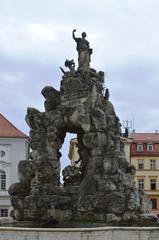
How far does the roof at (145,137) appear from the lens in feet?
254

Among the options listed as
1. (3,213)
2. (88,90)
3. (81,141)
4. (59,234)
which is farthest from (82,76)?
(3,213)

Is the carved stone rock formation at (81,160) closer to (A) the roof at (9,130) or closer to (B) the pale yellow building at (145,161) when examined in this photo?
(A) the roof at (9,130)

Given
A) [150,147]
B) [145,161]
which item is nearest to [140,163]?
[145,161]

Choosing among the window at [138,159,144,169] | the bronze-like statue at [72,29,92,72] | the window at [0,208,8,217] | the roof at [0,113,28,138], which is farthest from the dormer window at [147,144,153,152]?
the bronze-like statue at [72,29,92,72]

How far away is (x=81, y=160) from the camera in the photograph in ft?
65.7

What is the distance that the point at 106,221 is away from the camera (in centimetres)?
1752

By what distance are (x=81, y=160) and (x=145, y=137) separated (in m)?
60.1

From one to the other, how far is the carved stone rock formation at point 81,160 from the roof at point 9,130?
46991 millimetres

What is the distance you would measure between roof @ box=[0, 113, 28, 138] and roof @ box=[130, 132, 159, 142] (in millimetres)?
16566

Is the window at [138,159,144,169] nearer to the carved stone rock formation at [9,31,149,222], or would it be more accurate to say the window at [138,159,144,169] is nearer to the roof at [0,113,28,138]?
the roof at [0,113,28,138]

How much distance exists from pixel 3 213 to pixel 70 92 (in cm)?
4456

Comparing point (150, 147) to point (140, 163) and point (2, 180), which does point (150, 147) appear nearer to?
point (140, 163)

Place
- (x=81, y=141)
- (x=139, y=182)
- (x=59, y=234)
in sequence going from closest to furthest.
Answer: (x=59, y=234) → (x=81, y=141) → (x=139, y=182)

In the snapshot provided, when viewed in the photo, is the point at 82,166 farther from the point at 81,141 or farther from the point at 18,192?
the point at 18,192
